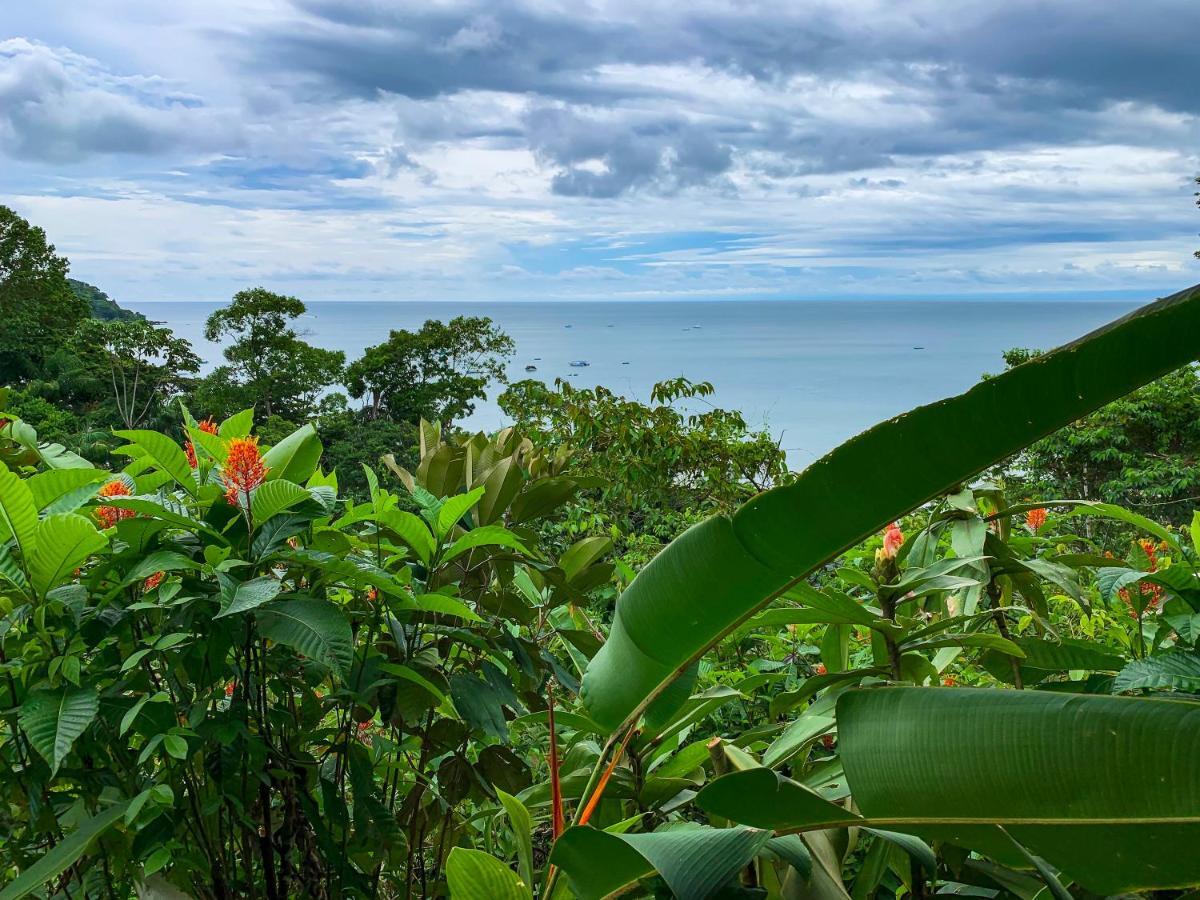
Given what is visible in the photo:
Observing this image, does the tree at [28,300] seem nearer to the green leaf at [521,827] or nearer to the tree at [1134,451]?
the tree at [1134,451]

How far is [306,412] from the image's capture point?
53.1ft

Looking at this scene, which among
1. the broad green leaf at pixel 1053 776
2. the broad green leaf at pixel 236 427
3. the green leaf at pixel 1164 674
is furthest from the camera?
the broad green leaf at pixel 236 427

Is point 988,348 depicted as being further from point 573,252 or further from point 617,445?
point 617,445

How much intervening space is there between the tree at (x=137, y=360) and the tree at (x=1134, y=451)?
14.4m

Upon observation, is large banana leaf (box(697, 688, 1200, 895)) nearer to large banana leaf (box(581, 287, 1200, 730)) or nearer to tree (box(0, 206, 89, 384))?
large banana leaf (box(581, 287, 1200, 730))

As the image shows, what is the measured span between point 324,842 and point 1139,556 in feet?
2.91

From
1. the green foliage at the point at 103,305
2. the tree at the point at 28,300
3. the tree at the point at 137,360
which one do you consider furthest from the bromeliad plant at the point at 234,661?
the green foliage at the point at 103,305

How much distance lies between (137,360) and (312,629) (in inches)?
695

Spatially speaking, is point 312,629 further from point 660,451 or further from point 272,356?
point 272,356

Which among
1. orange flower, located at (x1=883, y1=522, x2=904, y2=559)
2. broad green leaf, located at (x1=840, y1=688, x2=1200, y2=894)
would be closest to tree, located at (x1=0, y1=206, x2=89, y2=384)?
orange flower, located at (x1=883, y1=522, x2=904, y2=559)

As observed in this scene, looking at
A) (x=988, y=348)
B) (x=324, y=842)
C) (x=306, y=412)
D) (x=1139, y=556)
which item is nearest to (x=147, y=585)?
(x=324, y=842)

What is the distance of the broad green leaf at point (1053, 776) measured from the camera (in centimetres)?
Answer: 37

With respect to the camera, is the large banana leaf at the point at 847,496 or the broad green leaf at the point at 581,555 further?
the broad green leaf at the point at 581,555

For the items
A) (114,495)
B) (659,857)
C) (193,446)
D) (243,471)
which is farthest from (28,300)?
(659,857)
